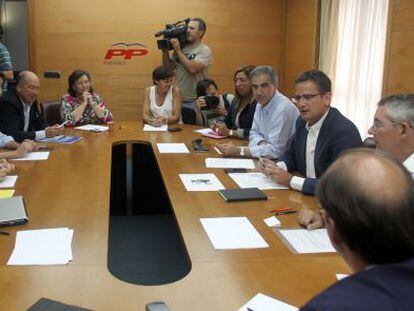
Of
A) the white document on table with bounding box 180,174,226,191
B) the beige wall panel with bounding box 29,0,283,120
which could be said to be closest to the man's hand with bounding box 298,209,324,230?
the white document on table with bounding box 180,174,226,191

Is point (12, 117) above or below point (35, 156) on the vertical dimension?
above

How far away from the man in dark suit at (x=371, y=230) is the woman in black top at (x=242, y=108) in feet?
9.99

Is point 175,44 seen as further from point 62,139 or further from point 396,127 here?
point 396,127

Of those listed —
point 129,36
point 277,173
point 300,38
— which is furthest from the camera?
point 129,36

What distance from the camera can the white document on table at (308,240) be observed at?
1.80m

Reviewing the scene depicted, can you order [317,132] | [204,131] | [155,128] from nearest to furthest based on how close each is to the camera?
[317,132], [204,131], [155,128]

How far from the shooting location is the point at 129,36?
20.5ft

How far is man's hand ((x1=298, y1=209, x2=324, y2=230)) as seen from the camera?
78.9 inches

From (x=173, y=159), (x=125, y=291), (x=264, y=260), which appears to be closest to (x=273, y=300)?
(x=264, y=260)

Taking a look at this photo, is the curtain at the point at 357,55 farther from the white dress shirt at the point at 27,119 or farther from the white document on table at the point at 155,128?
the white dress shirt at the point at 27,119

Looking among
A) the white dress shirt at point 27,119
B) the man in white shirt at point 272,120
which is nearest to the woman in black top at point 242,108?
the man in white shirt at point 272,120

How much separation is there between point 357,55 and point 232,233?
3.33 m

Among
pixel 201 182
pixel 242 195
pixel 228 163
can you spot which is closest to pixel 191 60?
pixel 228 163

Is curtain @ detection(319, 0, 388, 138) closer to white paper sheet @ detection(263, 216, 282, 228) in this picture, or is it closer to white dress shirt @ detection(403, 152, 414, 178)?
white dress shirt @ detection(403, 152, 414, 178)
